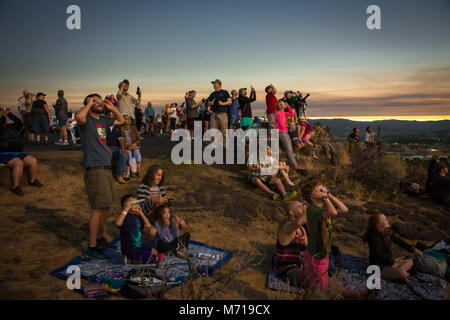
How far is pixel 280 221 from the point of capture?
7176 mm

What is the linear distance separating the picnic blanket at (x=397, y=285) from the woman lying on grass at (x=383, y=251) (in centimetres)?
14

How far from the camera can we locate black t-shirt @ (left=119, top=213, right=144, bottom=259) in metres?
4.40

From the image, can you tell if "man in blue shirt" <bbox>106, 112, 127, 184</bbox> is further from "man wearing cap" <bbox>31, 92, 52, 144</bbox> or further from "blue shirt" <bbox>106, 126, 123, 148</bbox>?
"man wearing cap" <bbox>31, 92, 52, 144</bbox>

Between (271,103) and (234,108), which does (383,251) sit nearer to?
(271,103)

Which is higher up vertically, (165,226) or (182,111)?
(182,111)

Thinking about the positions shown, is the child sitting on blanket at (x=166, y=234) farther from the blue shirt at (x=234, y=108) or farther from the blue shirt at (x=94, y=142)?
the blue shirt at (x=234, y=108)

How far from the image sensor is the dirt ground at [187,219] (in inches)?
170

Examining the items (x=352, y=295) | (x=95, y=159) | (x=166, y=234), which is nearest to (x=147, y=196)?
(x=166, y=234)

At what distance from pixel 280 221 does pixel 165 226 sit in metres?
3.05

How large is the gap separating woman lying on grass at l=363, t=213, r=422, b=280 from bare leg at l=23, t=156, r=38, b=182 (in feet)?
22.5

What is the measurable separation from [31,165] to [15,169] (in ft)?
1.71

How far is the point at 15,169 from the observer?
22.6 feet
